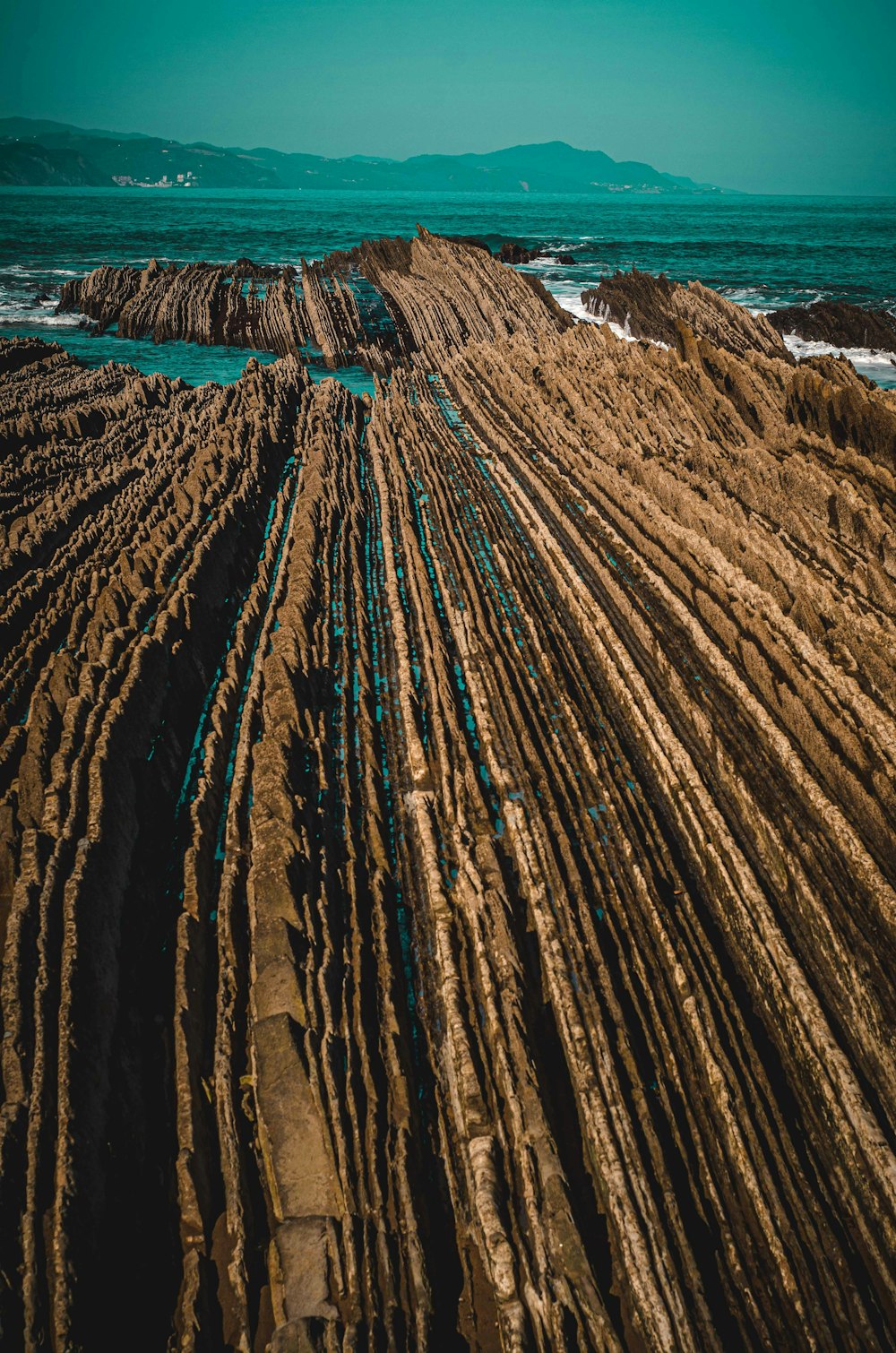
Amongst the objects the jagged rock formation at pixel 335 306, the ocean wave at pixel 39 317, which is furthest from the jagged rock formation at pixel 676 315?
the ocean wave at pixel 39 317

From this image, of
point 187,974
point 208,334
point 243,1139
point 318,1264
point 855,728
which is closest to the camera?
point 318,1264

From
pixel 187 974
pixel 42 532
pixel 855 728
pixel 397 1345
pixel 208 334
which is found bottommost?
pixel 397 1345

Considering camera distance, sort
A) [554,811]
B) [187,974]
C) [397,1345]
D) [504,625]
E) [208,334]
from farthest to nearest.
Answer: [208,334]
[504,625]
[554,811]
[187,974]
[397,1345]

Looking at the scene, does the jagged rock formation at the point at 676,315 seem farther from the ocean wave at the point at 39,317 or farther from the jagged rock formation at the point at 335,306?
the ocean wave at the point at 39,317

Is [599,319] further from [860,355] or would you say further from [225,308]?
[225,308]

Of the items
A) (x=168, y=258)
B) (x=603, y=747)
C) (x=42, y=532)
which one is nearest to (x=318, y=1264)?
(x=603, y=747)

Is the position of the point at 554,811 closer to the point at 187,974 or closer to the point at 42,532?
the point at 187,974

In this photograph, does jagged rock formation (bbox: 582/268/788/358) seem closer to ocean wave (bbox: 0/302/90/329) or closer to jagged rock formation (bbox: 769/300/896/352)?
jagged rock formation (bbox: 769/300/896/352)

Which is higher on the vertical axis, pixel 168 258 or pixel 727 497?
pixel 168 258
